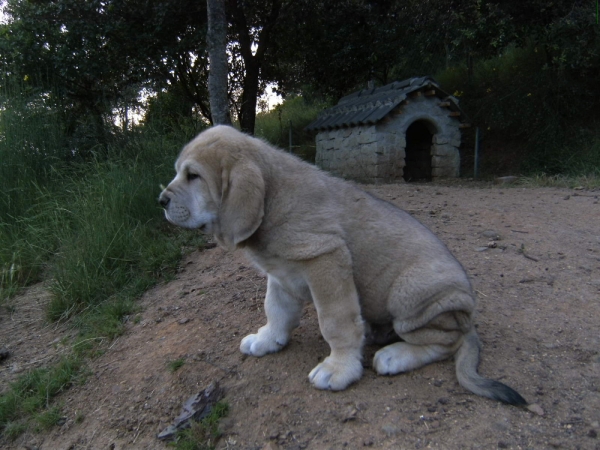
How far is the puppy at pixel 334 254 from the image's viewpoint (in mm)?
2992

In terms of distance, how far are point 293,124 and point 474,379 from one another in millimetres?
17638

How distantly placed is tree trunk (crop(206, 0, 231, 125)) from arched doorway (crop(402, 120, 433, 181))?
794cm

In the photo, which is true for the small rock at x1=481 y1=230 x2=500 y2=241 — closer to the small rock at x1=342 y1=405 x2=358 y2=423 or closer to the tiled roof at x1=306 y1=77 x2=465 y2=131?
the small rock at x1=342 y1=405 x2=358 y2=423

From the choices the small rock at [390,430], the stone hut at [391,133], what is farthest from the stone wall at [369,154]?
the small rock at [390,430]

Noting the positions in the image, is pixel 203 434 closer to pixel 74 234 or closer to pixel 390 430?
pixel 390 430

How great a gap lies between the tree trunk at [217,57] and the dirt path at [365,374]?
263cm

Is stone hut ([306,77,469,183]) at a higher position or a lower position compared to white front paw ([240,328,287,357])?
higher

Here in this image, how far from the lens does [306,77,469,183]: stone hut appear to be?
11.8m

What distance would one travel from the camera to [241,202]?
3021mm

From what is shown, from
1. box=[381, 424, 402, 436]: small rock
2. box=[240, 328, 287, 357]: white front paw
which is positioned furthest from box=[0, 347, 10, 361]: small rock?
box=[381, 424, 402, 436]: small rock

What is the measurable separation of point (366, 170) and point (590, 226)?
251 inches

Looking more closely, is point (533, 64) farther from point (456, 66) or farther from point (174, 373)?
point (174, 373)

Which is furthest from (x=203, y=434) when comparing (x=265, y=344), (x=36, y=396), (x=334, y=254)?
(x=36, y=396)

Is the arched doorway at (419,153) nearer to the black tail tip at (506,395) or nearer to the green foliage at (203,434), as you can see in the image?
the black tail tip at (506,395)
